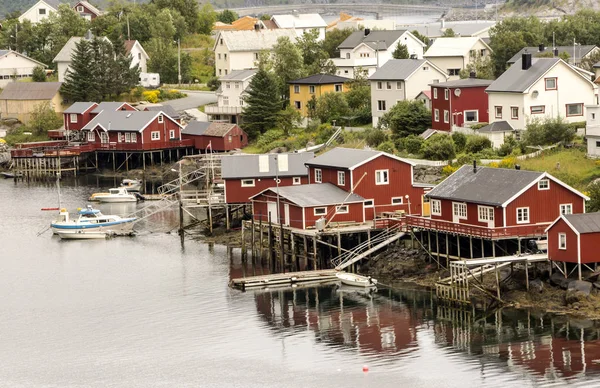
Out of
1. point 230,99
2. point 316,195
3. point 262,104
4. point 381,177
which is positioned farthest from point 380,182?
point 230,99

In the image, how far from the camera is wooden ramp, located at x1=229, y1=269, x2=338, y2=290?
2469 inches

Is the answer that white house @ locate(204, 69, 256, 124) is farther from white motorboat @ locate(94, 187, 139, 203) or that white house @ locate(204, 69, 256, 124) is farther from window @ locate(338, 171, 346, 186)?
window @ locate(338, 171, 346, 186)

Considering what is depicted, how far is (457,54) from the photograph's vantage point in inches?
4395

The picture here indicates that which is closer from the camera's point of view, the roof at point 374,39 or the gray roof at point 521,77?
the gray roof at point 521,77

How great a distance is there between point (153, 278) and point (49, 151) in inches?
1862

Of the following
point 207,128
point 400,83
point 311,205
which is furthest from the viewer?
point 207,128

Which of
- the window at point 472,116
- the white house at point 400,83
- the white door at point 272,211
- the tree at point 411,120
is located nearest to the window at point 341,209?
the white door at point 272,211

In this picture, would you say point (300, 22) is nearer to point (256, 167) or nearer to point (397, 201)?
point (256, 167)

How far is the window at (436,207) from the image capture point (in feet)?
206

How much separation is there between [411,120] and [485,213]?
30.7 meters

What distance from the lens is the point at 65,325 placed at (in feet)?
190

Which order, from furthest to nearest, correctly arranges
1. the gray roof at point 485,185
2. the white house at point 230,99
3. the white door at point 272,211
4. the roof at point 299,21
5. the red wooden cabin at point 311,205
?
the roof at point 299,21 < the white house at point 230,99 < the white door at point 272,211 < the red wooden cabin at point 311,205 < the gray roof at point 485,185

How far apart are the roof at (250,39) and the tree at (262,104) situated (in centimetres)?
2381

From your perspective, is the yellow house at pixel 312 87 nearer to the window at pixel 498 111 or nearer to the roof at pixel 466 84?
the roof at pixel 466 84
